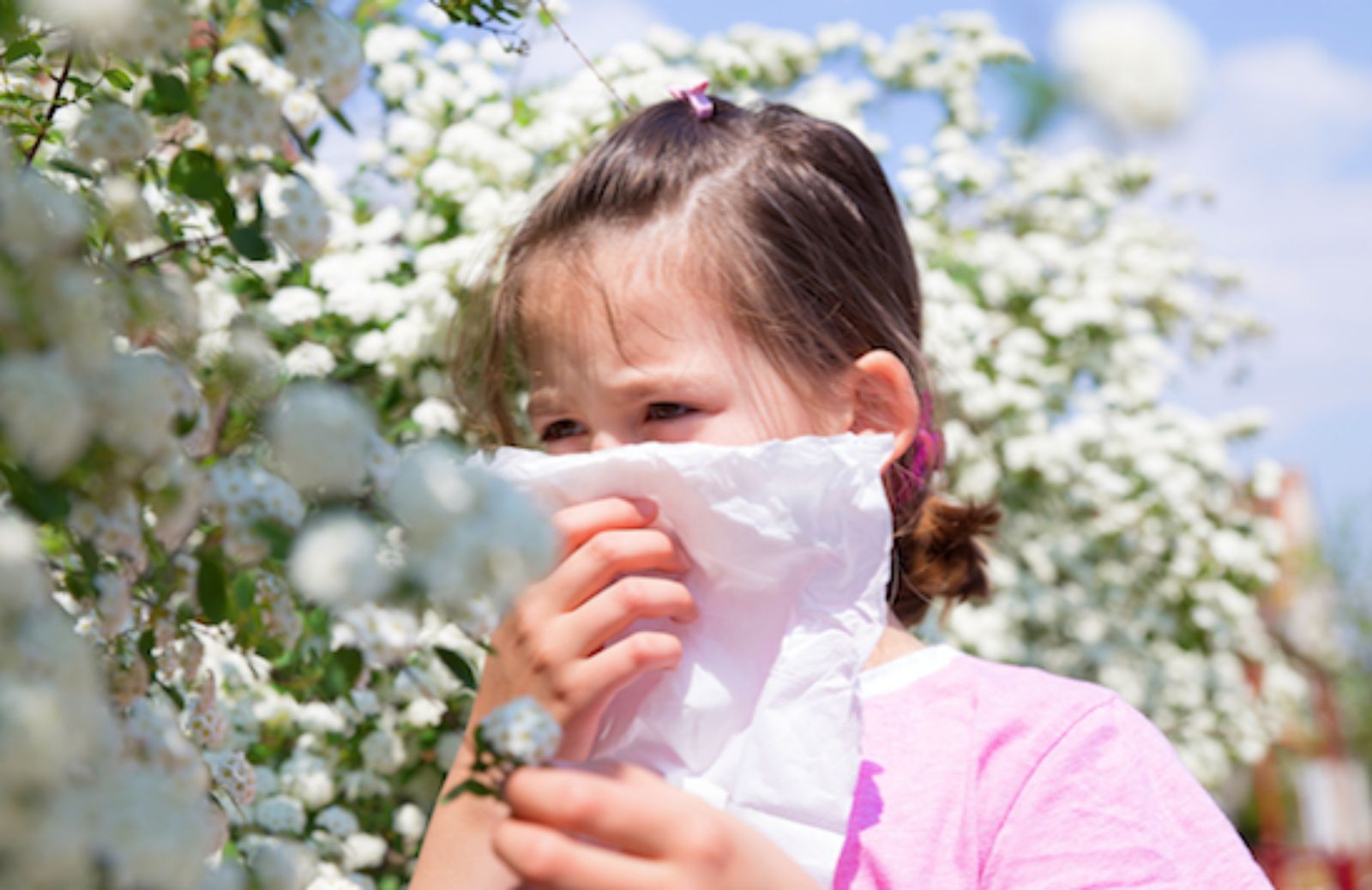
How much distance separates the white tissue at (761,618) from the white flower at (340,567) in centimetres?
70

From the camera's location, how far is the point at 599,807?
2.45ft

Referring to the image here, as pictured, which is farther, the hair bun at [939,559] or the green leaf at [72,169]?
the hair bun at [939,559]

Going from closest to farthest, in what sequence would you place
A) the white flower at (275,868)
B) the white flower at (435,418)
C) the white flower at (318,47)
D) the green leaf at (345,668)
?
1. the white flower at (275,868)
2. the white flower at (318,47)
3. the green leaf at (345,668)
4. the white flower at (435,418)

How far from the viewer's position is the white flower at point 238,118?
2.80 feet

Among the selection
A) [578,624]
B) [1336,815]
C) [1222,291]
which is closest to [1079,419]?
[1222,291]

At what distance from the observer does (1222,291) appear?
17.7 ft

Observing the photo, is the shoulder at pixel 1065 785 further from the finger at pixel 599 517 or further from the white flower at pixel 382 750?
the white flower at pixel 382 750

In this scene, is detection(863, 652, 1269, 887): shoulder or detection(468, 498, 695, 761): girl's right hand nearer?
detection(468, 498, 695, 761): girl's right hand

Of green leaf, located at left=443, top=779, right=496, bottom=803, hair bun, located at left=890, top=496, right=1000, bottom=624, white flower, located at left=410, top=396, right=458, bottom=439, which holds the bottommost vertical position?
white flower, located at left=410, top=396, right=458, bottom=439

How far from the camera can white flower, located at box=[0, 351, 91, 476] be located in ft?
1.78

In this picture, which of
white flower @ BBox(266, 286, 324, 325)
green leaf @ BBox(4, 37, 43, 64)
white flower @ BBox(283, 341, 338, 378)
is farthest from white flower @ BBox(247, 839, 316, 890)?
white flower @ BBox(266, 286, 324, 325)

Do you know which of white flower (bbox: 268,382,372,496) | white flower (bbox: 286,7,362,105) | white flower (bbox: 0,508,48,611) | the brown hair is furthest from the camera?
the brown hair

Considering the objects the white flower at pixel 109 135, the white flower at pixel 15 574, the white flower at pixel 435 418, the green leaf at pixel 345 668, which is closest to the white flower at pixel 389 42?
the white flower at pixel 435 418

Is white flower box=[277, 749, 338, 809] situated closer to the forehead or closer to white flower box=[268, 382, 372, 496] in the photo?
the forehead
